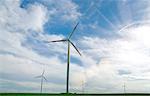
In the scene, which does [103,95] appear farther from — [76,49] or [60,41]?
[60,41]

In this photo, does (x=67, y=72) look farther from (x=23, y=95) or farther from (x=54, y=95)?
(x=23, y=95)

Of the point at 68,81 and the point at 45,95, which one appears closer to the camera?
the point at 45,95

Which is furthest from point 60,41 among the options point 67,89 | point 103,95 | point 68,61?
point 103,95

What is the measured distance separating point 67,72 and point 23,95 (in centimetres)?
1958

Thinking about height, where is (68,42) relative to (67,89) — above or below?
above

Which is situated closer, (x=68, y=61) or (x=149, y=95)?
(x=149, y=95)

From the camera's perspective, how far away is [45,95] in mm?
54156

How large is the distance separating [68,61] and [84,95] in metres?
11.0

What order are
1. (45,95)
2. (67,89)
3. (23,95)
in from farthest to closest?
(67,89)
(45,95)
(23,95)

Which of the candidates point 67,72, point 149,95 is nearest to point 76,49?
point 67,72

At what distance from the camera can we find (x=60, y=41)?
76.9 meters

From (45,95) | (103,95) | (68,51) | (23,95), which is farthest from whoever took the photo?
(68,51)

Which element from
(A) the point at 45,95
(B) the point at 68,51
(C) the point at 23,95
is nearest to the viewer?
(C) the point at 23,95

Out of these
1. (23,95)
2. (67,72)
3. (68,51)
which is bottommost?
(23,95)
